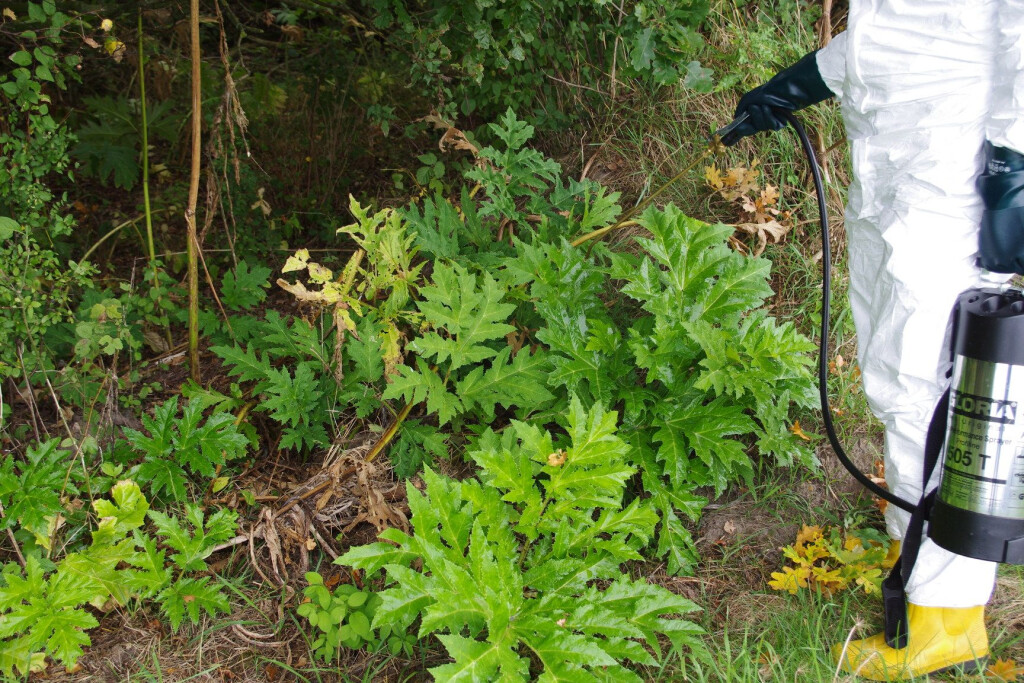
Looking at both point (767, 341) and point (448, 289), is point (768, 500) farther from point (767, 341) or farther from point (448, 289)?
point (448, 289)

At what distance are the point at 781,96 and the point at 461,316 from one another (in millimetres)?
1214

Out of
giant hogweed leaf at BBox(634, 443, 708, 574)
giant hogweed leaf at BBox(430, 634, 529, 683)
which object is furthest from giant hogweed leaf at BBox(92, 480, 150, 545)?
giant hogweed leaf at BBox(634, 443, 708, 574)

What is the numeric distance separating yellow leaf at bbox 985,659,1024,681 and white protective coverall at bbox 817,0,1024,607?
0.22 m

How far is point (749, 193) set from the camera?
3.06 meters

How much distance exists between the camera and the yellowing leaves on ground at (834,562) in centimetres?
Answer: 231

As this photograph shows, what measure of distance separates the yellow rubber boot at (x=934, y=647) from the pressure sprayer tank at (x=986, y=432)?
0.35m

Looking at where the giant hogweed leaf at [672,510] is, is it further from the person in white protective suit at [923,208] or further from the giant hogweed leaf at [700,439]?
the person in white protective suit at [923,208]

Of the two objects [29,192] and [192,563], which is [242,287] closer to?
[29,192]

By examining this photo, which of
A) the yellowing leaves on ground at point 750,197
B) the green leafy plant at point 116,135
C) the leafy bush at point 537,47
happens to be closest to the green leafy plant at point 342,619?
the leafy bush at point 537,47

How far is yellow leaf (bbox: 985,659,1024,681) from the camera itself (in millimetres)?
2053

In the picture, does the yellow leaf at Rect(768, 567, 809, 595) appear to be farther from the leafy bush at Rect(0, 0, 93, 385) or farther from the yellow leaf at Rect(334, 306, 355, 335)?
the leafy bush at Rect(0, 0, 93, 385)

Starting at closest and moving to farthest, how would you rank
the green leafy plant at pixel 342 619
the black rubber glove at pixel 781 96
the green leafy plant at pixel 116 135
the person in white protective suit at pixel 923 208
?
the person in white protective suit at pixel 923 208 < the green leafy plant at pixel 342 619 < the black rubber glove at pixel 781 96 < the green leafy plant at pixel 116 135

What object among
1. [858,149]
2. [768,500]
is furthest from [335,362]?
[858,149]

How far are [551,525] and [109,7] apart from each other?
2.63 m
